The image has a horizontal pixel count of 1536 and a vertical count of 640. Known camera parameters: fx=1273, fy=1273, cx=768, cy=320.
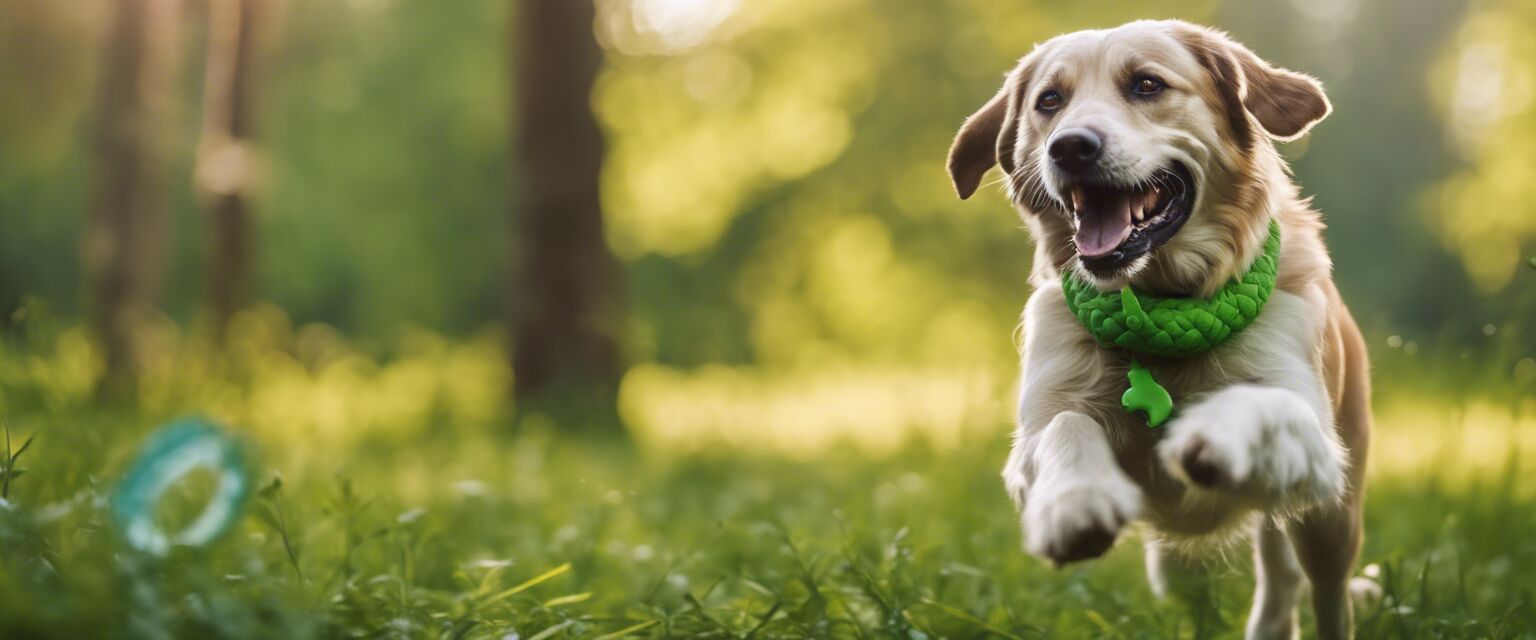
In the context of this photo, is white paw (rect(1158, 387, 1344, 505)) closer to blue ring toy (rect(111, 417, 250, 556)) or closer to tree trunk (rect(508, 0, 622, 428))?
blue ring toy (rect(111, 417, 250, 556))

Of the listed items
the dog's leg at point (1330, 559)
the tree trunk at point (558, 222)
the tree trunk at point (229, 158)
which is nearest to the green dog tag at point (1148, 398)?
the dog's leg at point (1330, 559)

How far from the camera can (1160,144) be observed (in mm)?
3111

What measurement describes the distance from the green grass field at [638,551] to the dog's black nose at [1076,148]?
3.59 feet

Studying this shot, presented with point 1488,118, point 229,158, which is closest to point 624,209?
point 229,158

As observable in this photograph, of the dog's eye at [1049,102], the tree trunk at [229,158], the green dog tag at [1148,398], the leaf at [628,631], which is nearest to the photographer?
the leaf at [628,631]

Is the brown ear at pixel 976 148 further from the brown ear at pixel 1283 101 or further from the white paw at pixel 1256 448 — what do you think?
the white paw at pixel 1256 448

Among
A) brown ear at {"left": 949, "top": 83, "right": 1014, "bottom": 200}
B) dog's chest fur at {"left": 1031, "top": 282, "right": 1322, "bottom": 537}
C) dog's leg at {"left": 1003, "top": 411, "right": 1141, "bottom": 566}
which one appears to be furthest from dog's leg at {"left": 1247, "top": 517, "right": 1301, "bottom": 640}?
brown ear at {"left": 949, "top": 83, "right": 1014, "bottom": 200}

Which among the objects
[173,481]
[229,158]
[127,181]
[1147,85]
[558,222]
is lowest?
[1147,85]

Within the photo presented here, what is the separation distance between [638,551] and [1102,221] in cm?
191

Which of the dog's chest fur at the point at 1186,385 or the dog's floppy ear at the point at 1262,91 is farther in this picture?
the dog's floppy ear at the point at 1262,91

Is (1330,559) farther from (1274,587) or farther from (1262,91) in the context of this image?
(1262,91)

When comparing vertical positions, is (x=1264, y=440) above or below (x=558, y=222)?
below

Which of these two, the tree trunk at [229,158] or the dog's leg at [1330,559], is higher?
the tree trunk at [229,158]

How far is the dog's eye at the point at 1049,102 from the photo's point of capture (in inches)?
131
